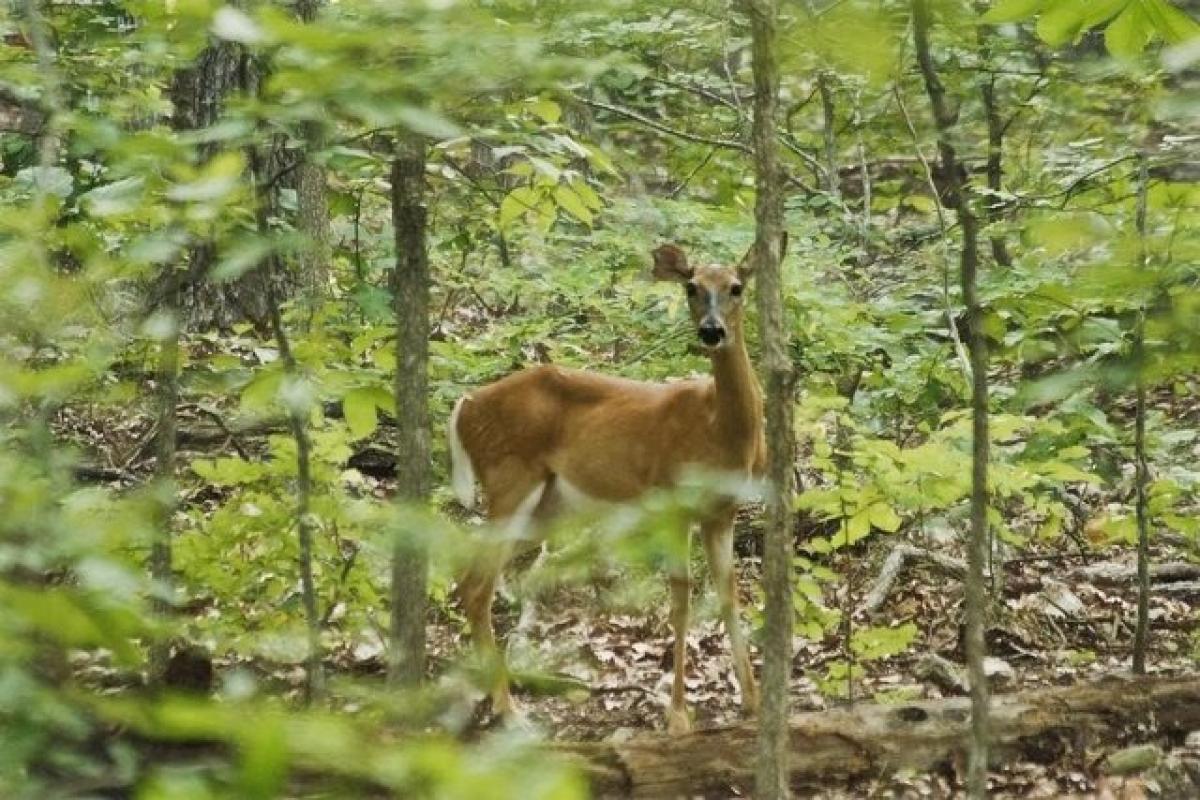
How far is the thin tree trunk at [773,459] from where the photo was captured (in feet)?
9.33

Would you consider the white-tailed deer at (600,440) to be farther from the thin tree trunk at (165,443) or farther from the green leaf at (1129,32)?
the green leaf at (1129,32)

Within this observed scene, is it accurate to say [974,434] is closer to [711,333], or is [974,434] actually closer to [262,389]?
[262,389]

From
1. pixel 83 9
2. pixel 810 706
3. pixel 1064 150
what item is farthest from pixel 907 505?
pixel 83 9

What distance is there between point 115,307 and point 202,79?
4.40 m

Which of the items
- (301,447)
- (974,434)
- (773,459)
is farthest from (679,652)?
(773,459)

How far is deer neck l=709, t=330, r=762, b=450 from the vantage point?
5809mm

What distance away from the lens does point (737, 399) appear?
5832 millimetres

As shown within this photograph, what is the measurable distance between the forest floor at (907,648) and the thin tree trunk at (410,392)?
38.2 inches

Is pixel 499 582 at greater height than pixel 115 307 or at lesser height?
lesser

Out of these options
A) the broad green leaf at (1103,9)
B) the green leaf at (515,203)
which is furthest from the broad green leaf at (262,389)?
the broad green leaf at (1103,9)

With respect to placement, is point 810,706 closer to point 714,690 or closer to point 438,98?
→ point 714,690

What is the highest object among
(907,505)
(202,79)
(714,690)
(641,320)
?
(202,79)

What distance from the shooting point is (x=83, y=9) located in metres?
7.63

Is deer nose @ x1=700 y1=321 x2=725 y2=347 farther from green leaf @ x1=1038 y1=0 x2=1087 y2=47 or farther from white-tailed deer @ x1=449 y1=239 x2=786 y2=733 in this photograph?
green leaf @ x1=1038 y1=0 x2=1087 y2=47
